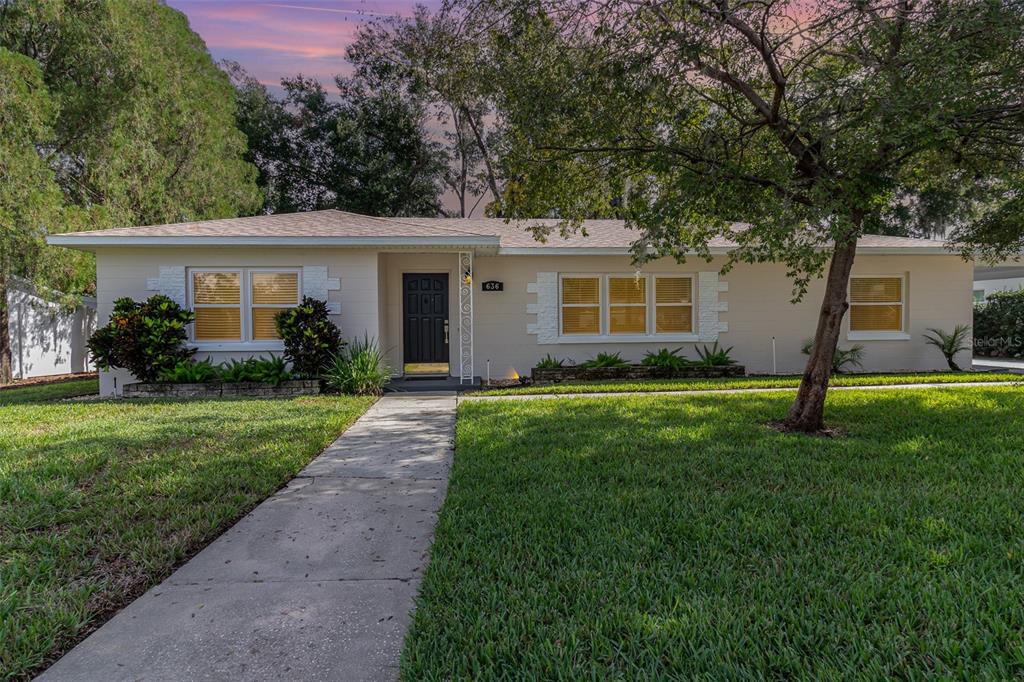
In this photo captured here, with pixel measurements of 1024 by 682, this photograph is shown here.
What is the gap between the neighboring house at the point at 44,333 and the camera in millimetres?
13500

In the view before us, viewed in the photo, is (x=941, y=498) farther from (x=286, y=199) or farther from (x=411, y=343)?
(x=286, y=199)

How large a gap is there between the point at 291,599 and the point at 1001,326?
19.1 meters

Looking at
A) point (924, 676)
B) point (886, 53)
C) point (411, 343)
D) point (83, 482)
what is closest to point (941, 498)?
point (924, 676)

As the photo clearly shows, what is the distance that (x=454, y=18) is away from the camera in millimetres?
5977

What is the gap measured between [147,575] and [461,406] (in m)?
5.15

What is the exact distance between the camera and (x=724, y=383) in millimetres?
9539

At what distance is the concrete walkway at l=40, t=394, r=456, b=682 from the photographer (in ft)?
7.03

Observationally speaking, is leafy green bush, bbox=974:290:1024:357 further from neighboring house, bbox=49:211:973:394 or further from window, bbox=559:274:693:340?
window, bbox=559:274:693:340

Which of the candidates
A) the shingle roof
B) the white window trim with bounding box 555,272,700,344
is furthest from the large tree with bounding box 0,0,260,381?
the white window trim with bounding box 555,272,700,344

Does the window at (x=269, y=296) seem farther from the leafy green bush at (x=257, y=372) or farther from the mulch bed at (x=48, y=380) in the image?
the mulch bed at (x=48, y=380)

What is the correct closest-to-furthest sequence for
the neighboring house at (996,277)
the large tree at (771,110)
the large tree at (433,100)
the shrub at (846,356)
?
1. the large tree at (771,110)
2. the shrub at (846,356)
3. the neighboring house at (996,277)
4. the large tree at (433,100)

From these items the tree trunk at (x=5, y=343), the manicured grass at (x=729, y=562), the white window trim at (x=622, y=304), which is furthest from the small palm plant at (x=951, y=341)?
the tree trunk at (x=5, y=343)

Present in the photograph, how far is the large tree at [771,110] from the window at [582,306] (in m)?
4.72

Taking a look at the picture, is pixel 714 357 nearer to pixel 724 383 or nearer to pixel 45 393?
pixel 724 383
